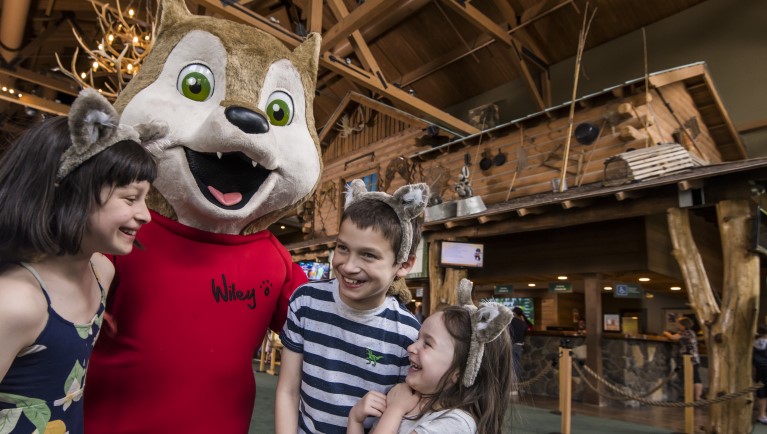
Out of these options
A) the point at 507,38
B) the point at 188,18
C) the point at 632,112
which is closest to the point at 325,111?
the point at 507,38

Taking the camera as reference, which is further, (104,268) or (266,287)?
(266,287)

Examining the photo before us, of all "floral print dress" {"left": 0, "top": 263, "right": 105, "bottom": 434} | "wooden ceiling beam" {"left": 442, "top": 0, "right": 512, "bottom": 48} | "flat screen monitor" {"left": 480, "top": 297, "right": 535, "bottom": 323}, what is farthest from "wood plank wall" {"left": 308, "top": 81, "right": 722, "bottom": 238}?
"floral print dress" {"left": 0, "top": 263, "right": 105, "bottom": 434}

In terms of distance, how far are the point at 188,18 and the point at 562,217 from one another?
5536 mm

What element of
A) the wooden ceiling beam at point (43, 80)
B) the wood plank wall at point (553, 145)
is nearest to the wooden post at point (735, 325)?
the wood plank wall at point (553, 145)

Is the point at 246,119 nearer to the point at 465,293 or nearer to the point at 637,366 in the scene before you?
the point at 465,293

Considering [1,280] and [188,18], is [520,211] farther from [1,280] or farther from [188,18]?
[1,280]

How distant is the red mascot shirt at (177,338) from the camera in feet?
5.60

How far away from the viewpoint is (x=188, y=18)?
2092 mm

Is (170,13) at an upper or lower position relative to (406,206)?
upper

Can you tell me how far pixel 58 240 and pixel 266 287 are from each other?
0.86m

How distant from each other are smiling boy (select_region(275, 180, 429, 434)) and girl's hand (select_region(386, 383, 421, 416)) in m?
0.08

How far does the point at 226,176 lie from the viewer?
1884mm

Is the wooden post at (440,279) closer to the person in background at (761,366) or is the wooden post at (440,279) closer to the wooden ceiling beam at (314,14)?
the wooden ceiling beam at (314,14)

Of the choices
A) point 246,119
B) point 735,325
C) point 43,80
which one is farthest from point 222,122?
point 43,80
